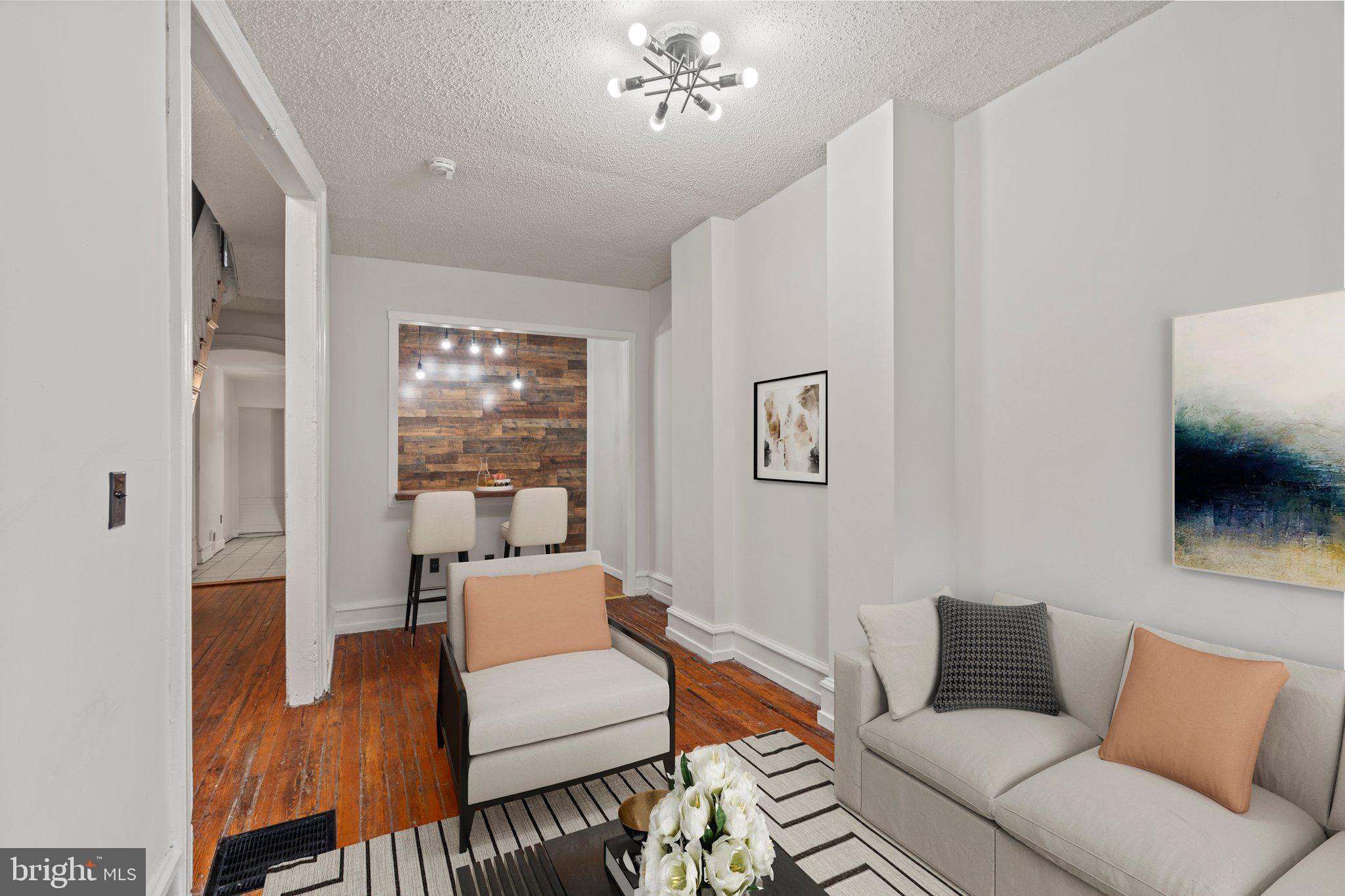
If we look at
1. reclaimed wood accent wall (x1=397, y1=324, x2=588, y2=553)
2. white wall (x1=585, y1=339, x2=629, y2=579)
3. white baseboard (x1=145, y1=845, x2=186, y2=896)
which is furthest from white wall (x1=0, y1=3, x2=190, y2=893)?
reclaimed wood accent wall (x1=397, y1=324, x2=588, y2=553)

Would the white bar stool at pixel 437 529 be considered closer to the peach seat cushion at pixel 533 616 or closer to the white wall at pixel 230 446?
the peach seat cushion at pixel 533 616

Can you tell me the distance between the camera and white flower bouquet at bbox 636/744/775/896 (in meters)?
1.11

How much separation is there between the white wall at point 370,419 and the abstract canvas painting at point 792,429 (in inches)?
100

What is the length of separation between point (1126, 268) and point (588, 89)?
2170mm

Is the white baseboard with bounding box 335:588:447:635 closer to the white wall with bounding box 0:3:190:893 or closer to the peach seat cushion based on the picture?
the peach seat cushion

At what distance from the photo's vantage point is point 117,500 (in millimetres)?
1247

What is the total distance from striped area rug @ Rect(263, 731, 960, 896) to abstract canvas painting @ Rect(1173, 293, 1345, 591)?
140cm

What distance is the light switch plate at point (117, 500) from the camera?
123 centimetres

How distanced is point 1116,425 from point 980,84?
58.9 inches

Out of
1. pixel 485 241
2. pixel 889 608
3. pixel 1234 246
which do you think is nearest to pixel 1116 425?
pixel 1234 246

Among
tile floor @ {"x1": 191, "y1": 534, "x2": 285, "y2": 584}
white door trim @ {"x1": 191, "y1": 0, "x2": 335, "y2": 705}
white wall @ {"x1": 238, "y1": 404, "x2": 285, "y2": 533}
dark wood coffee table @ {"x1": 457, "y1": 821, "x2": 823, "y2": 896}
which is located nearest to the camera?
dark wood coffee table @ {"x1": 457, "y1": 821, "x2": 823, "y2": 896}

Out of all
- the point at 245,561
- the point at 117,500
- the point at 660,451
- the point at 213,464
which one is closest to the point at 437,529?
the point at 660,451

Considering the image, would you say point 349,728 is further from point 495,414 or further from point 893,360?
point 495,414

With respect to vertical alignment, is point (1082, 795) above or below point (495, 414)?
below
